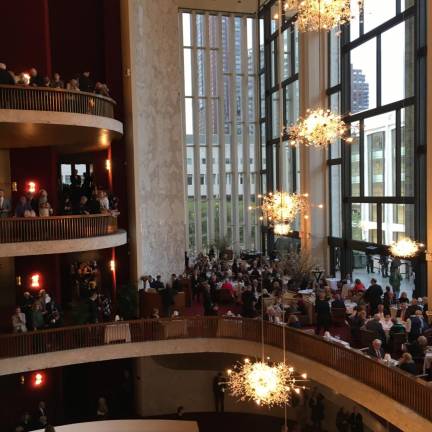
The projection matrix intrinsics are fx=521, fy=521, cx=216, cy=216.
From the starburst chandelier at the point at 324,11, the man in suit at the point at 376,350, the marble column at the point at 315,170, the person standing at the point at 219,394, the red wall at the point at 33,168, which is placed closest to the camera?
the starburst chandelier at the point at 324,11

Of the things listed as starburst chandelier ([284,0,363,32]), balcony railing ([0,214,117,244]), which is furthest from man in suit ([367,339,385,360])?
balcony railing ([0,214,117,244])

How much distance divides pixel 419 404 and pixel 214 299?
910 centimetres

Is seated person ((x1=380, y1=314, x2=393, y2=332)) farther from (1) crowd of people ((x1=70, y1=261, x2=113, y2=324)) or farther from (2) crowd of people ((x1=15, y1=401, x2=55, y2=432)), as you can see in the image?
(2) crowd of people ((x1=15, y1=401, x2=55, y2=432))

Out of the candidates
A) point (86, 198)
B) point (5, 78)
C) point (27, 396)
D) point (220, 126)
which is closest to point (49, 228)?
point (86, 198)

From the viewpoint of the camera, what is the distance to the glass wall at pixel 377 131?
650 inches

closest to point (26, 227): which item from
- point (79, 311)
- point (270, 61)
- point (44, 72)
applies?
point (79, 311)

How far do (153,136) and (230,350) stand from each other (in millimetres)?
8483

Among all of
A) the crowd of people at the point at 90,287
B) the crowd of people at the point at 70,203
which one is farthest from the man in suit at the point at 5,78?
the crowd of people at the point at 90,287

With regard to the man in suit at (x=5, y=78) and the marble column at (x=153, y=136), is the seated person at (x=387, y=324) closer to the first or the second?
the marble column at (x=153, y=136)

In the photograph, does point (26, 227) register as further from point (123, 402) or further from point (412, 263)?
point (412, 263)

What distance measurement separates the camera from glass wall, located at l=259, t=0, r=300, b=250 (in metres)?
24.9

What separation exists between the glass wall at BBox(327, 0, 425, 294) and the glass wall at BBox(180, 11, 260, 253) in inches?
361

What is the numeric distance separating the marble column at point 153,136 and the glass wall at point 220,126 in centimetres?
964

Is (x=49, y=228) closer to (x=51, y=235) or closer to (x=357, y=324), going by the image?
(x=51, y=235)
